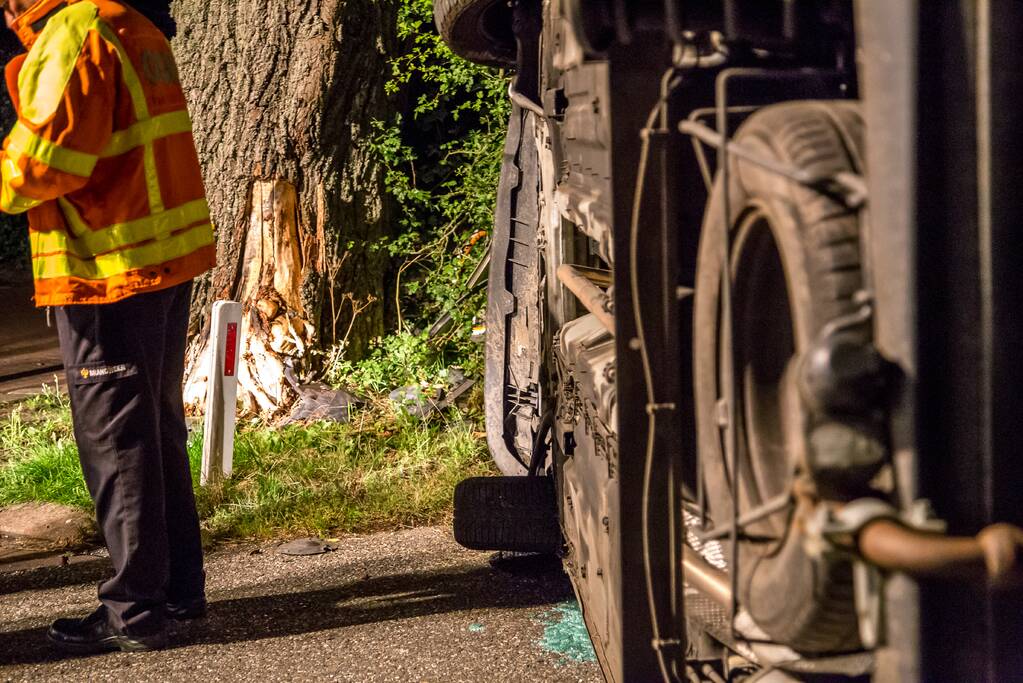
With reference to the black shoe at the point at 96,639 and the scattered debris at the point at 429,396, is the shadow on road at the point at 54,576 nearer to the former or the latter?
the black shoe at the point at 96,639

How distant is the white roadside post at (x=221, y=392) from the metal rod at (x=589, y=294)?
6.71 feet

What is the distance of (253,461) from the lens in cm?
518

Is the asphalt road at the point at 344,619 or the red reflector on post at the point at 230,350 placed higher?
the red reflector on post at the point at 230,350

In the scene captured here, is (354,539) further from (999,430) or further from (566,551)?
(999,430)

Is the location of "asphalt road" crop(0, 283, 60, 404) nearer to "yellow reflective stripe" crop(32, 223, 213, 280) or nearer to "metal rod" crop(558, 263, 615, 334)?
"yellow reflective stripe" crop(32, 223, 213, 280)

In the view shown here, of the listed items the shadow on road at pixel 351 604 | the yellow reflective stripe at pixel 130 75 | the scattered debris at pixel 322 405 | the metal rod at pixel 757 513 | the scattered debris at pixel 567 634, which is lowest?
the scattered debris at pixel 567 634

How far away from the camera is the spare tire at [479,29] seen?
153 inches

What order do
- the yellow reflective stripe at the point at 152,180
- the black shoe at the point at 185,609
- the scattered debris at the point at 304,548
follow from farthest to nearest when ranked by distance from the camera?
the scattered debris at the point at 304,548
the black shoe at the point at 185,609
the yellow reflective stripe at the point at 152,180

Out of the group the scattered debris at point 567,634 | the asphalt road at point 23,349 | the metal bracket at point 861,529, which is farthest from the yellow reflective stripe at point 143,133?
the asphalt road at point 23,349

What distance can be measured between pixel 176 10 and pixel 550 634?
3896 mm

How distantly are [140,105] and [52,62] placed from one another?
0.87ft

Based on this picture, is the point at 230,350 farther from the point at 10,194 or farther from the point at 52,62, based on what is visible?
the point at 52,62

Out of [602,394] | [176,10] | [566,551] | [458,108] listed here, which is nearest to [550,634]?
[566,551]

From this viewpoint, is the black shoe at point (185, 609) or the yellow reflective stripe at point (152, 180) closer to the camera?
the yellow reflective stripe at point (152, 180)
